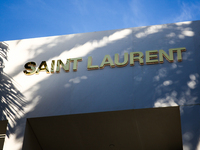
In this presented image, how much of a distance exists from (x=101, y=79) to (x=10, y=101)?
2307 mm

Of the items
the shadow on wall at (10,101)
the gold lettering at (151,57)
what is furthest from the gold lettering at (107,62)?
the shadow on wall at (10,101)

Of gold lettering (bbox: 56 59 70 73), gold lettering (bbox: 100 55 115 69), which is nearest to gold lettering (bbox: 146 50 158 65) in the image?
gold lettering (bbox: 100 55 115 69)

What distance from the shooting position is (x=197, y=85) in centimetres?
745

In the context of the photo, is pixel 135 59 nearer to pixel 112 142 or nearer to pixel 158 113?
pixel 158 113

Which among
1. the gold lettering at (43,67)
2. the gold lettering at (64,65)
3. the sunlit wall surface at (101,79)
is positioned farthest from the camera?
the gold lettering at (43,67)

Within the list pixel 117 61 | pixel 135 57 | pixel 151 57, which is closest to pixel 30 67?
pixel 117 61

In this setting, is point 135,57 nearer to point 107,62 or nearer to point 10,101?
point 107,62

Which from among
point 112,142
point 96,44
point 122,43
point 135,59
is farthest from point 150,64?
point 112,142

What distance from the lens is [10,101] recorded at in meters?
8.30

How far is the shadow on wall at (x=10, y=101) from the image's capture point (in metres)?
8.08

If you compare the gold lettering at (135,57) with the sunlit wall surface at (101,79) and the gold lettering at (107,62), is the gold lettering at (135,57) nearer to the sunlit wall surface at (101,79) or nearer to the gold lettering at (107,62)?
the sunlit wall surface at (101,79)

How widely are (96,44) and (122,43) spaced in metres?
0.68

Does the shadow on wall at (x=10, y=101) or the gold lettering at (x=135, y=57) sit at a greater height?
the gold lettering at (x=135, y=57)

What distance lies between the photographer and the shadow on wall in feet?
26.5
